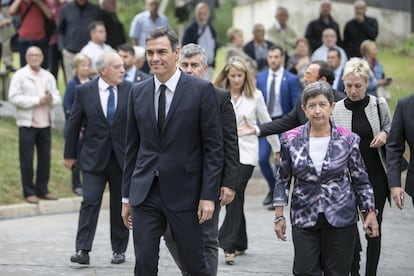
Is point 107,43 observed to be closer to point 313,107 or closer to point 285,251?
point 285,251

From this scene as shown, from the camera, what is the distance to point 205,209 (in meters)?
7.44

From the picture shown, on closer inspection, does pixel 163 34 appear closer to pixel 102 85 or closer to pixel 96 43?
pixel 102 85

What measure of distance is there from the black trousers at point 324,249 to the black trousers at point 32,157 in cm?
756

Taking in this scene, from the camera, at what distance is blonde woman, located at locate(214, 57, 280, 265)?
35.2ft

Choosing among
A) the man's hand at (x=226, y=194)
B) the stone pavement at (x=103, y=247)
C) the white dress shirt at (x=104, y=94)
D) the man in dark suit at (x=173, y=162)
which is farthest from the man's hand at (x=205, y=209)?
the white dress shirt at (x=104, y=94)

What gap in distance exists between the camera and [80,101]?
10.9 metres

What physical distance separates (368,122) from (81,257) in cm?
321

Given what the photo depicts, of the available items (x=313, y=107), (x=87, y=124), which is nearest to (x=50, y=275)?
(x=87, y=124)

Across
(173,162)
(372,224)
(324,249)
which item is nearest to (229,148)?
(173,162)

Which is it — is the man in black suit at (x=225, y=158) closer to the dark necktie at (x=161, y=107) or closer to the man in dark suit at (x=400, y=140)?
the dark necktie at (x=161, y=107)

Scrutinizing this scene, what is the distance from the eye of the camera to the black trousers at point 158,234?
24.4 ft

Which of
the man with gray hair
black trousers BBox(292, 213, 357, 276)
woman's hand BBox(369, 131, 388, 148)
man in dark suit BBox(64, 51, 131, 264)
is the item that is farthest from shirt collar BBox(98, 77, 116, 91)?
the man with gray hair

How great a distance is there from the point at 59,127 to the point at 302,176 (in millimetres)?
11693

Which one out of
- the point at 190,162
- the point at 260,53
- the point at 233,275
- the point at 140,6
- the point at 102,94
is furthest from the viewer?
→ the point at 140,6
